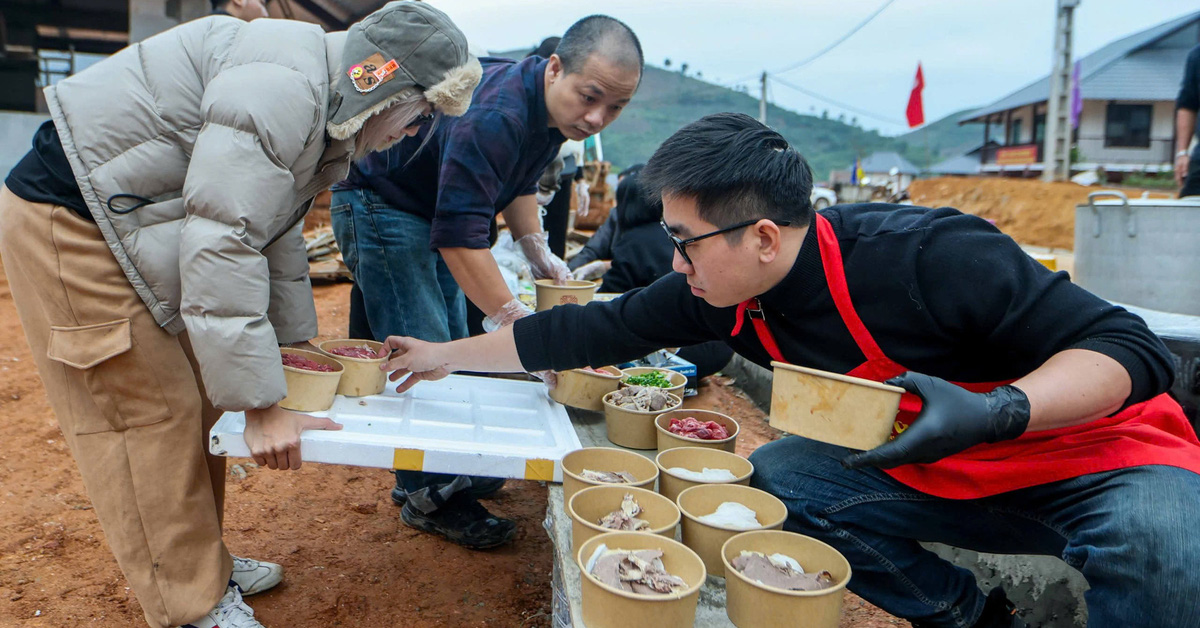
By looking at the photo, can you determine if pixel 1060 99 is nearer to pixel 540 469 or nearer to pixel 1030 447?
pixel 1030 447

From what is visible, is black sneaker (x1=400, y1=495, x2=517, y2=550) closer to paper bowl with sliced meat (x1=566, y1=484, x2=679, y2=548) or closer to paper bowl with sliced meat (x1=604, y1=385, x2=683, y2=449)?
paper bowl with sliced meat (x1=604, y1=385, x2=683, y2=449)

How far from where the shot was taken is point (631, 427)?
101 inches

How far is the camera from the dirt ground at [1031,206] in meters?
14.6

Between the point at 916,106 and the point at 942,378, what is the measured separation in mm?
27337

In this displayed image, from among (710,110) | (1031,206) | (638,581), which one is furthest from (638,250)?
(710,110)

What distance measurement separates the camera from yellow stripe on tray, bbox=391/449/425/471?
6.42 ft

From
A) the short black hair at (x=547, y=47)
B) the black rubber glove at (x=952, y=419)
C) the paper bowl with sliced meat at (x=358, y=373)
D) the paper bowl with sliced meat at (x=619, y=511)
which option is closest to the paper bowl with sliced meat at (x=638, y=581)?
the paper bowl with sliced meat at (x=619, y=511)

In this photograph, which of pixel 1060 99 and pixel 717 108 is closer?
pixel 1060 99

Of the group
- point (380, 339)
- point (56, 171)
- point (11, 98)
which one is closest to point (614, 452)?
point (380, 339)

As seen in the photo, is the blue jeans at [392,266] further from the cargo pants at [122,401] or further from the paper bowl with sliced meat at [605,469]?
the paper bowl with sliced meat at [605,469]

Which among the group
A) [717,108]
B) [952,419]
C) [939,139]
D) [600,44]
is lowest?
[952,419]

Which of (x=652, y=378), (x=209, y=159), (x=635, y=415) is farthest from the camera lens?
(x=652, y=378)

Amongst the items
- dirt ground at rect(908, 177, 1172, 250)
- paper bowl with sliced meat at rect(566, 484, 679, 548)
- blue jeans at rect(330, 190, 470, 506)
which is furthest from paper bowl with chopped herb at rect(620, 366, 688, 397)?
dirt ground at rect(908, 177, 1172, 250)

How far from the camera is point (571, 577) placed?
1.75 meters
